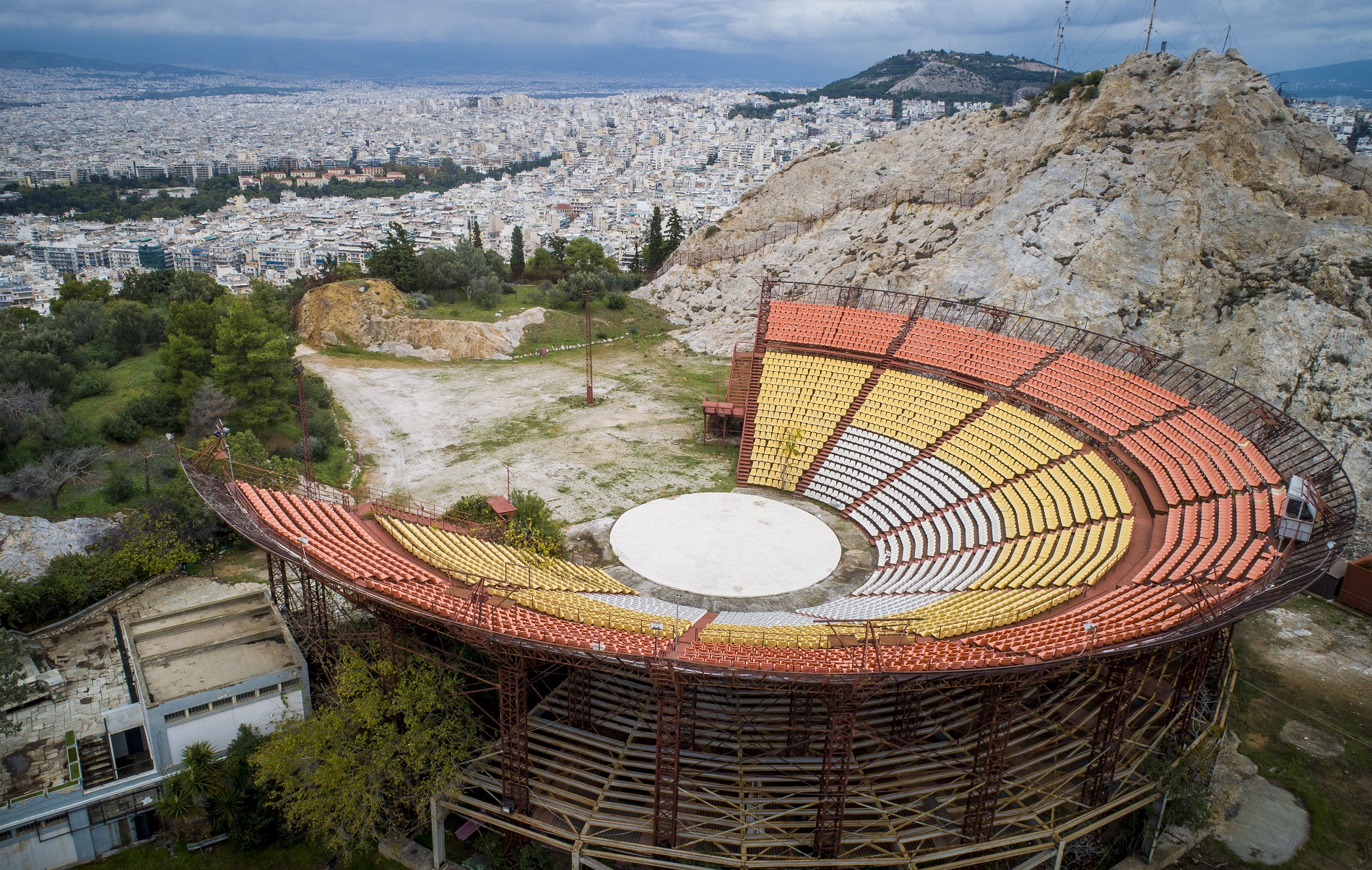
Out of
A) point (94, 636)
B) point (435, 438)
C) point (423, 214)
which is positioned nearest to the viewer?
point (94, 636)

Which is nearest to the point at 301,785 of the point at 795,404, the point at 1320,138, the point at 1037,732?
the point at 1037,732

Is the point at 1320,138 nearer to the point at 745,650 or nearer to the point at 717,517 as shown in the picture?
the point at 717,517

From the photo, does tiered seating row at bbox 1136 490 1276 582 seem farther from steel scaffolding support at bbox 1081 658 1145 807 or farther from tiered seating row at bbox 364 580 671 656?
tiered seating row at bbox 364 580 671 656

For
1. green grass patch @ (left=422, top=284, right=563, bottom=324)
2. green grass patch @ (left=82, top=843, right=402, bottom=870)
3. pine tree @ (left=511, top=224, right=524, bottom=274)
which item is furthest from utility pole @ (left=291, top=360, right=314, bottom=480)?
pine tree @ (left=511, top=224, right=524, bottom=274)

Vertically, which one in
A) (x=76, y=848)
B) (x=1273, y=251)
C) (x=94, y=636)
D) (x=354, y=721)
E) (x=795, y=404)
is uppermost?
(x=1273, y=251)

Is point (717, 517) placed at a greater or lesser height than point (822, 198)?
lesser

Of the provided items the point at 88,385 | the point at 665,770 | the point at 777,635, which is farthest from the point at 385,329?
the point at 665,770
